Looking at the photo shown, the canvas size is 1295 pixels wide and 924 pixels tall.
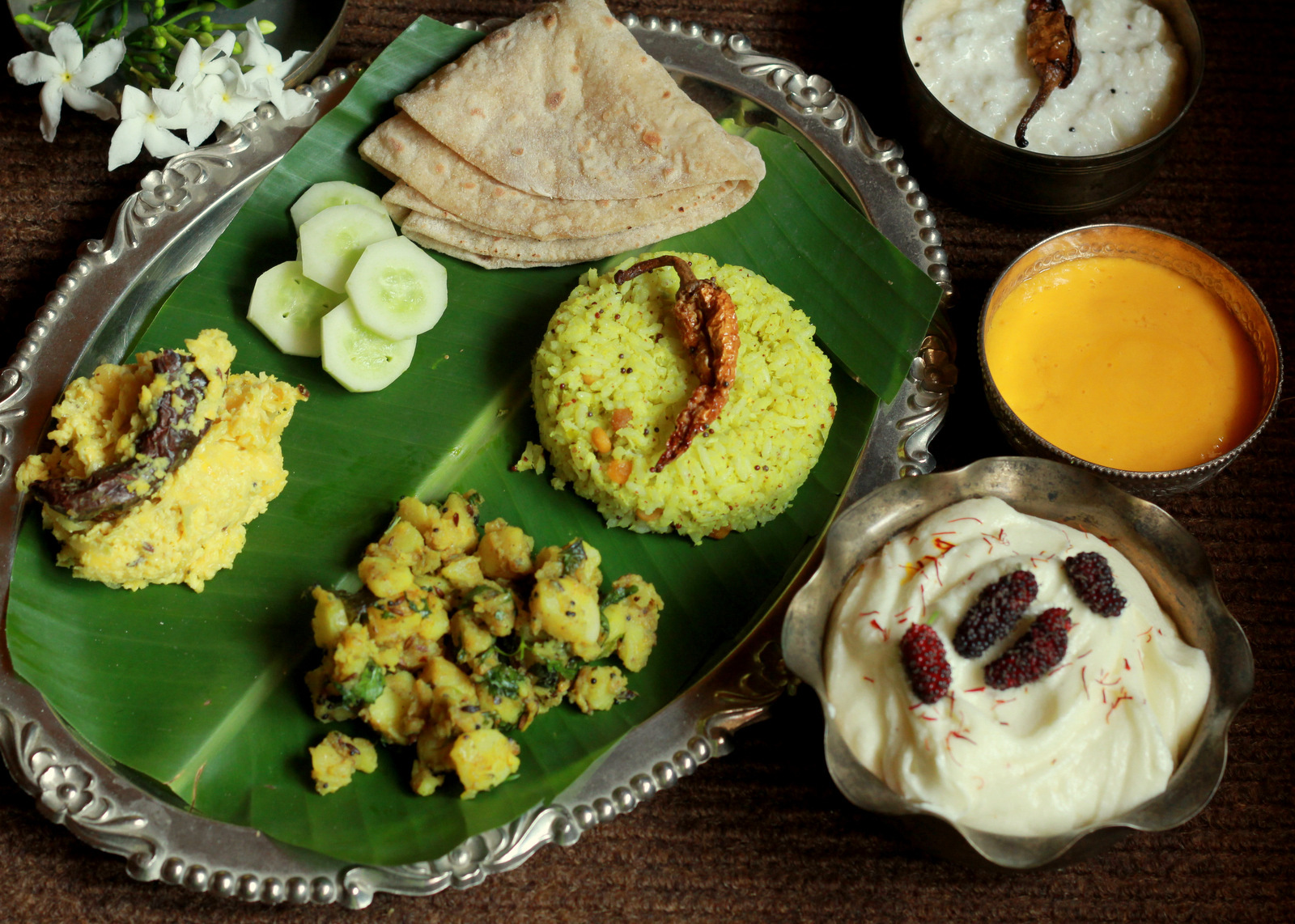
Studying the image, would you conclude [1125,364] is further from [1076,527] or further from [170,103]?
[170,103]

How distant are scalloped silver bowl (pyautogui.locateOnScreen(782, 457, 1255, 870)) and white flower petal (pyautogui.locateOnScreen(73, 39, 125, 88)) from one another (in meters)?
2.72

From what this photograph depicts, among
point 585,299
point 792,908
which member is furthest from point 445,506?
point 792,908

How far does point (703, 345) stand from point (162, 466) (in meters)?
1.62

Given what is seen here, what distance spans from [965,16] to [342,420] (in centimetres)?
268

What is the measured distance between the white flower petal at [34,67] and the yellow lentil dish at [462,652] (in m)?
1.88

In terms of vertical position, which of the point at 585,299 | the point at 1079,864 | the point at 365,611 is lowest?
the point at 1079,864

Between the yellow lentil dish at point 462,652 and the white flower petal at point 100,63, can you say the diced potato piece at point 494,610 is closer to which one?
the yellow lentil dish at point 462,652

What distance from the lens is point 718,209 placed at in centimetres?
363

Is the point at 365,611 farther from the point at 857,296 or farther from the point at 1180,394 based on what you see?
the point at 1180,394

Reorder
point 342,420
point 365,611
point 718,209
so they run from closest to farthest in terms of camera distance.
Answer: point 365,611 < point 342,420 < point 718,209

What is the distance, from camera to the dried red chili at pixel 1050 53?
3.65 metres

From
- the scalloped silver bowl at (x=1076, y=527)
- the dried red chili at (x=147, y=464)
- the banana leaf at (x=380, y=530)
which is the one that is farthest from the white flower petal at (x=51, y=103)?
the scalloped silver bowl at (x=1076, y=527)

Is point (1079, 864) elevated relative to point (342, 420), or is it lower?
lower

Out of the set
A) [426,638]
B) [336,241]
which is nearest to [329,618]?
[426,638]
